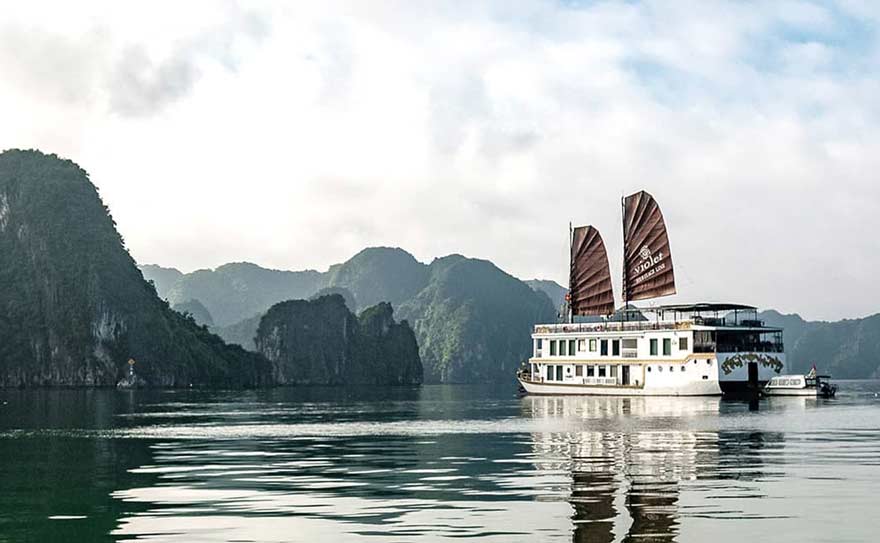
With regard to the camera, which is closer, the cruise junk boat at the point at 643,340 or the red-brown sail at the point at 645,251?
the cruise junk boat at the point at 643,340

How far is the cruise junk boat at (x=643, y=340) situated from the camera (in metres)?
76.9

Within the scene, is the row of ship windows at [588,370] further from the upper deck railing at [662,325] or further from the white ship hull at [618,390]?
the upper deck railing at [662,325]

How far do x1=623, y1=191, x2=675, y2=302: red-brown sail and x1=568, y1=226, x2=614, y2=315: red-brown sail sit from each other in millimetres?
3397

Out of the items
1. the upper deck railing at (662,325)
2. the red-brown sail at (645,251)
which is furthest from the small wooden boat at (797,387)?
the red-brown sail at (645,251)

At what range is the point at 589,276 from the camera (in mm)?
96000

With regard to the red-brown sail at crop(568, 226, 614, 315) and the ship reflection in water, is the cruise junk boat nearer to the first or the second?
the red-brown sail at crop(568, 226, 614, 315)

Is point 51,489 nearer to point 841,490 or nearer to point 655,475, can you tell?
point 655,475

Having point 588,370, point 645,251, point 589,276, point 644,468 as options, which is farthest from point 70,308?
point 644,468

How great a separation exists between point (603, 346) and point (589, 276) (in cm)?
1234

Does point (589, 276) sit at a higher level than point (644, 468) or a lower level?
higher

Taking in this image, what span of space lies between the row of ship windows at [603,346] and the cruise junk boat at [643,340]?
7 cm

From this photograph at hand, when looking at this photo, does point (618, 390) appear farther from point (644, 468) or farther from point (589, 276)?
point (644, 468)

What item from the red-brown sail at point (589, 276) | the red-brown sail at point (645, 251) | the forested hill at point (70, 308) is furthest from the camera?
the forested hill at point (70, 308)

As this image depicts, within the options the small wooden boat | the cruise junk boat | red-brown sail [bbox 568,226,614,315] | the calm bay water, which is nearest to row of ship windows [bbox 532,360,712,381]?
the cruise junk boat
